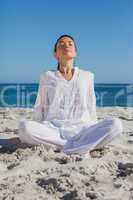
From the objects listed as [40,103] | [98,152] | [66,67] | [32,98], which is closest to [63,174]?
[98,152]

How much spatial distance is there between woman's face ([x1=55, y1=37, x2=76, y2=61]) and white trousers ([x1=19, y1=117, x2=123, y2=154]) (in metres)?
0.78

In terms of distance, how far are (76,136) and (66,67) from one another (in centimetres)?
78

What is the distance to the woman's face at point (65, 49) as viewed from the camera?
5.42m

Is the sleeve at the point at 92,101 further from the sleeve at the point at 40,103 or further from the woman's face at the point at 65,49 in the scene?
the sleeve at the point at 40,103

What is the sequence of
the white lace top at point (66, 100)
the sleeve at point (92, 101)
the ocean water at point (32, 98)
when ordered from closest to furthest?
1. the white lace top at point (66, 100)
2. the sleeve at point (92, 101)
3. the ocean water at point (32, 98)

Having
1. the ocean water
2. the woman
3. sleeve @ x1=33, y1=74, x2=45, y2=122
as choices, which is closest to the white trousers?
the woman

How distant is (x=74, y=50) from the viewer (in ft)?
18.0

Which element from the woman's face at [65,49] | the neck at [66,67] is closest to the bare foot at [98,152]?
the neck at [66,67]

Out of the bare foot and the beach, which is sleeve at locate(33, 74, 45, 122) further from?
Result: the bare foot

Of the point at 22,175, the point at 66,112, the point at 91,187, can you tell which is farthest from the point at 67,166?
the point at 66,112

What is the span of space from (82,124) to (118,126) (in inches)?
17.3

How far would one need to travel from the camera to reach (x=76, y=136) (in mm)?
5309

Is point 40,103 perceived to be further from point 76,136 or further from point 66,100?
point 76,136

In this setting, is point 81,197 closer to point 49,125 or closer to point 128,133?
point 49,125
